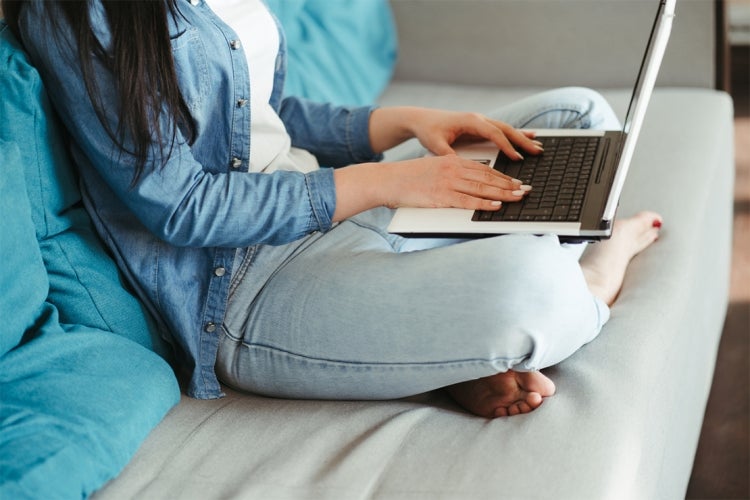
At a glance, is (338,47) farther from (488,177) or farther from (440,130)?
(488,177)

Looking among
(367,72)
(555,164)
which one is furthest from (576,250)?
(367,72)

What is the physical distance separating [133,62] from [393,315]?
1.33 feet

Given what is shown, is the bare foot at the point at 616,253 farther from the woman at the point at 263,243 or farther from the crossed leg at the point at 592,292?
the woman at the point at 263,243

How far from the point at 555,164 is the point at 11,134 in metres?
0.69

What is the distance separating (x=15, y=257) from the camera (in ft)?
3.58

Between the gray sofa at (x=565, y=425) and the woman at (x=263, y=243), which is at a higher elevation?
the woman at (x=263, y=243)

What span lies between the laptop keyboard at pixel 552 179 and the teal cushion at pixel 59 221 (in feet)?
1.52

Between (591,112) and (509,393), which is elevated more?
(591,112)

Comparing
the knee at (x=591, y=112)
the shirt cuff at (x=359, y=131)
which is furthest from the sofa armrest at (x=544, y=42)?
the shirt cuff at (x=359, y=131)

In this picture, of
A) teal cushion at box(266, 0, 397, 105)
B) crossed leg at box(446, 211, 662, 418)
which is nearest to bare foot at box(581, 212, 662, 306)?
crossed leg at box(446, 211, 662, 418)

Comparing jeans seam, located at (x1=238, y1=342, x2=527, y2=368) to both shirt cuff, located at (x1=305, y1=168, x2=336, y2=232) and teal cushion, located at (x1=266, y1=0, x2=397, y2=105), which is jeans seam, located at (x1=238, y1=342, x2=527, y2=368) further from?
teal cushion, located at (x1=266, y1=0, x2=397, y2=105)

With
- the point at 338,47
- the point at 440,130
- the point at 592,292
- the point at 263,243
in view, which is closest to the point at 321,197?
the point at 263,243

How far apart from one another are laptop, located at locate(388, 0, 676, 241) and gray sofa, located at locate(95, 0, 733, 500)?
189 millimetres

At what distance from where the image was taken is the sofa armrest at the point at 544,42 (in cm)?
212
